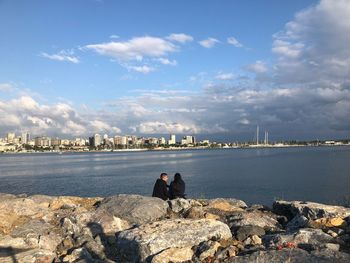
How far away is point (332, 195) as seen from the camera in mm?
47406

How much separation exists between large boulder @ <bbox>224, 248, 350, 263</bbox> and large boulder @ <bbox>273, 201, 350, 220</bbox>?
18.4ft

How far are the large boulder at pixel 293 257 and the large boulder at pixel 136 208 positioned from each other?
6184 mm

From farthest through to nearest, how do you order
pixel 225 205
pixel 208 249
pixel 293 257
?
pixel 225 205, pixel 208 249, pixel 293 257

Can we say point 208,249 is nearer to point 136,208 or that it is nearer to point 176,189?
point 136,208

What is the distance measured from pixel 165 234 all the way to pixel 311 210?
22.2ft

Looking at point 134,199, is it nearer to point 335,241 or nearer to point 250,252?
point 250,252

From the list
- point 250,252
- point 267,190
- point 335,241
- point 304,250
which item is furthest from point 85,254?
point 267,190

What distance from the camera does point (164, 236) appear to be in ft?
42.9

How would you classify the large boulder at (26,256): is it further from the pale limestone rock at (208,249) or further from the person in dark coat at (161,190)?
the person in dark coat at (161,190)

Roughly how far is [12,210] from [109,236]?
18.0ft

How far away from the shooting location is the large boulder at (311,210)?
53.6ft

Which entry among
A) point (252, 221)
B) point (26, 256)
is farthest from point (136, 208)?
point (26, 256)

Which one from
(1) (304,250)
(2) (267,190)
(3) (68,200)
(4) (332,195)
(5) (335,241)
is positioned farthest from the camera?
(2) (267,190)

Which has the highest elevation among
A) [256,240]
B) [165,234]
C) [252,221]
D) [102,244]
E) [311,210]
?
[311,210]
